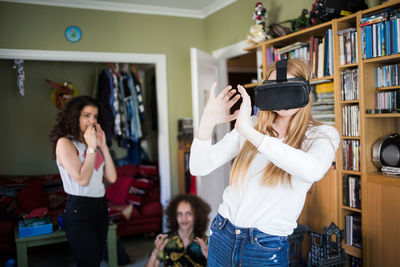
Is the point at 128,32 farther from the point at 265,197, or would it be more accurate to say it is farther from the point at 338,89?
the point at 265,197

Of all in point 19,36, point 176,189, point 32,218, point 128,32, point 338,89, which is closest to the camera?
point 338,89

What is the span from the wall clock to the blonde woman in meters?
2.89

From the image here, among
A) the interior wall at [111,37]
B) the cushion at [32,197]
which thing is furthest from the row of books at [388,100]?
the cushion at [32,197]

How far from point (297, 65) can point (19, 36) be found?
10.2 ft

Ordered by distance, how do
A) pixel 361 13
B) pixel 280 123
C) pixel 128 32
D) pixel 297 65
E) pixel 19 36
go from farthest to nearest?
1. pixel 128 32
2. pixel 19 36
3. pixel 361 13
4. pixel 280 123
5. pixel 297 65

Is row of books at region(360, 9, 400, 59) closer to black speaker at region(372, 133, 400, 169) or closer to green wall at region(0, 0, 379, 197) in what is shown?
green wall at region(0, 0, 379, 197)

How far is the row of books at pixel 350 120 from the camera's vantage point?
223 centimetres

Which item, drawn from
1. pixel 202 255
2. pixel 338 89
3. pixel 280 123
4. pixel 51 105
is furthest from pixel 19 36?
pixel 280 123

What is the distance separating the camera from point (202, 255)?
2.21 metres

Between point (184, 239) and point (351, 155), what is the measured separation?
3.80ft

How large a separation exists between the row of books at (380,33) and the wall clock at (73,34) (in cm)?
260

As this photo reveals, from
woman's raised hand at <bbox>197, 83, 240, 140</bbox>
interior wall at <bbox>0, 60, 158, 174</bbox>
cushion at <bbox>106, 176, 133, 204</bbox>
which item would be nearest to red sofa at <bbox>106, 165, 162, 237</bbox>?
cushion at <bbox>106, 176, 133, 204</bbox>

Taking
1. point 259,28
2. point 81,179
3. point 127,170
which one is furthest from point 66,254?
point 259,28

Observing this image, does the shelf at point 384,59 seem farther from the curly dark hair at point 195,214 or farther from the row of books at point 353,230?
the curly dark hair at point 195,214
